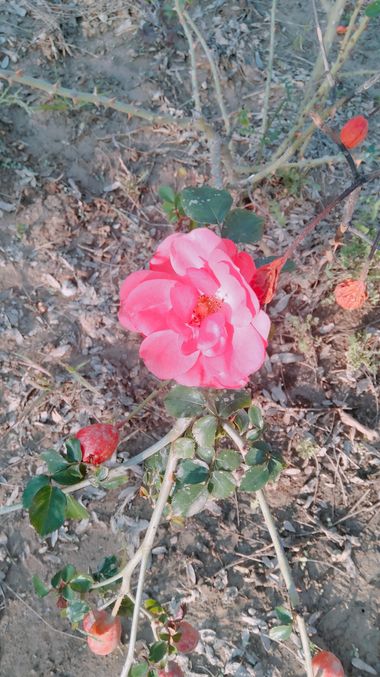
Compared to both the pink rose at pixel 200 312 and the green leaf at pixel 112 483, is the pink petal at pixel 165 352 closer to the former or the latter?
the pink rose at pixel 200 312

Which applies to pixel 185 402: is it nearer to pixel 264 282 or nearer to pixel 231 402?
pixel 231 402

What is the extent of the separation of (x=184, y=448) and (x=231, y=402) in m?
0.17

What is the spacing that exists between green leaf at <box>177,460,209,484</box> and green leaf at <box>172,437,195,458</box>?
0.02 m

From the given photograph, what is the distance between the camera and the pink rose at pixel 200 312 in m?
1.09

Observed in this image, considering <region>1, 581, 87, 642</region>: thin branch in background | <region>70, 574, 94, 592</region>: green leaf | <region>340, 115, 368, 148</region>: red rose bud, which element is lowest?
<region>1, 581, 87, 642</region>: thin branch in background

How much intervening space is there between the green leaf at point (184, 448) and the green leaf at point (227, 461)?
70 mm

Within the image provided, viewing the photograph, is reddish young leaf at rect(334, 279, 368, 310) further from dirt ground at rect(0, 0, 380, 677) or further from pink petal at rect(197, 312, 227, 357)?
pink petal at rect(197, 312, 227, 357)

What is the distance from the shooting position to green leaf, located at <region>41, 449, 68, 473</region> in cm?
137

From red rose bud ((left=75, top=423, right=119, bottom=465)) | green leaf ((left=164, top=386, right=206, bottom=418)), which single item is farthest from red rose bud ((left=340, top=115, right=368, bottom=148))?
red rose bud ((left=75, top=423, right=119, bottom=465))

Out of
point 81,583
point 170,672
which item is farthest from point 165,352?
point 170,672

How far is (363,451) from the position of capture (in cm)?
215

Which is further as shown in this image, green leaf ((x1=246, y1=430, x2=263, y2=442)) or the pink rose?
green leaf ((x1=246, y1=430, x2=263, y2=442))

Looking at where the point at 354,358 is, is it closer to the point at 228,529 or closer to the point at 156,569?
the point at 228,529

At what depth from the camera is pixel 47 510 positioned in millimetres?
1315
